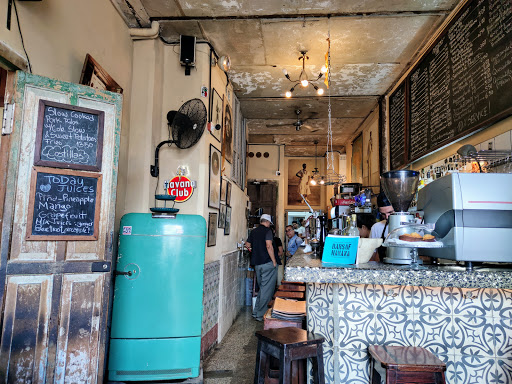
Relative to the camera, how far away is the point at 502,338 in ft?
6.53

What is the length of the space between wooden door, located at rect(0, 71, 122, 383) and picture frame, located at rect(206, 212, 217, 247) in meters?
1.80

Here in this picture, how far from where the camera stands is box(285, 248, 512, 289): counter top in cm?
180

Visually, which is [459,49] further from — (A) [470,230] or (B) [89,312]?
(B) [89,312]

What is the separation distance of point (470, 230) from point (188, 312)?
2621 millimetres

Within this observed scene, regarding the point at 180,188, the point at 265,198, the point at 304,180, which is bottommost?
the point at 180,188

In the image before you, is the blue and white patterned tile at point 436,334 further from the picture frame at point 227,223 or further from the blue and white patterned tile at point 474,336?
the picture frame at point 227,223

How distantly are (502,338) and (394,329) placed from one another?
1.86 feet

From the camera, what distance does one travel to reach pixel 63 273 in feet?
8.86

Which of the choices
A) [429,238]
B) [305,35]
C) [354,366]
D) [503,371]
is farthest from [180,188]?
[503,371]

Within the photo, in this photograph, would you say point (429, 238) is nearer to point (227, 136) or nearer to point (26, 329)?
point (26, 329)

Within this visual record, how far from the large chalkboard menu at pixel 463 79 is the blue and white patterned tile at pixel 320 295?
2.18 metres

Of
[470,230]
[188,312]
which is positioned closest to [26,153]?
[188,312]

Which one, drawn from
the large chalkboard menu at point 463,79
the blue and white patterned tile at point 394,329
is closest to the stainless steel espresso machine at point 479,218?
the blue and white patterned tile at point 394,329

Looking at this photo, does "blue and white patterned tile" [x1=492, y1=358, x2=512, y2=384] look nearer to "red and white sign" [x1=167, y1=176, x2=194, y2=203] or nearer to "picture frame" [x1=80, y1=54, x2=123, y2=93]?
"red and white sign" [x1=167, y1=176, x2=194, y2=203]
